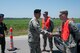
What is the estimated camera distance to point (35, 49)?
8492 millimetres

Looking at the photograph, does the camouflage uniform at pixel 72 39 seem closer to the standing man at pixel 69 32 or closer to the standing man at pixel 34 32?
the standing man at pixel 69 32

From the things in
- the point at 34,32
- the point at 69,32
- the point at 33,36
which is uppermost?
the point at 69,32

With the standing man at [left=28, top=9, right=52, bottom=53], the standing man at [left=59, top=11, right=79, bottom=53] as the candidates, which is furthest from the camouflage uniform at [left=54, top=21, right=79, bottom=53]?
the standing man at [left=28, top=9, right=52, bottom=53]

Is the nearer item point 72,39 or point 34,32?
point 72,39

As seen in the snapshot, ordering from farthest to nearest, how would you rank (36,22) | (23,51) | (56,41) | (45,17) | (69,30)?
(23,51)
(45,17)
(56,41)
(36,22)
(69,30)

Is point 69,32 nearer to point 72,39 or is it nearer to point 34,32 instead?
point 72,39

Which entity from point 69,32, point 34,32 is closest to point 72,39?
point 69,32

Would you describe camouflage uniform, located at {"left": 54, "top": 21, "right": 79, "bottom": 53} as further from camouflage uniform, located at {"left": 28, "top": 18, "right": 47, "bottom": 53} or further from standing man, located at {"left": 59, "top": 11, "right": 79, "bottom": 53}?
camouflage uniform, located at {"left": 28, "top": 18, "right": 47, "bottom": 53}

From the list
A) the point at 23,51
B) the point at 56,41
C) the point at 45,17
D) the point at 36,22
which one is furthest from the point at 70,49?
the point at 23,51

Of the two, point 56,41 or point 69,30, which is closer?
point 69,30

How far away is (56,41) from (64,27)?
3.93 meters

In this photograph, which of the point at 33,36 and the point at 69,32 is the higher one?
the point at 69,32

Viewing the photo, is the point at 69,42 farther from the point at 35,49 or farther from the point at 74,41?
the point at 35,49

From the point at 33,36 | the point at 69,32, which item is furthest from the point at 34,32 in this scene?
the point at 69,32
